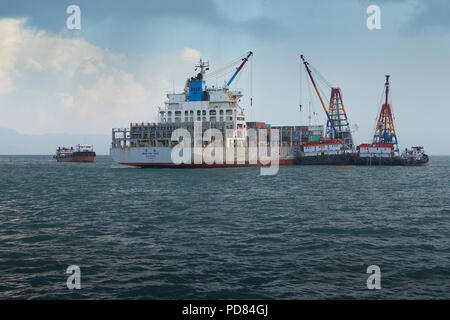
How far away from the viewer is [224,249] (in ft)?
58.0

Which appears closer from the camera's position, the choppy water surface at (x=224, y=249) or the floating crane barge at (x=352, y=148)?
the choppy water surface at (x=224, y=249)

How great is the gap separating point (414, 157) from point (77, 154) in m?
133

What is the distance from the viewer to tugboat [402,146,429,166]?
113m

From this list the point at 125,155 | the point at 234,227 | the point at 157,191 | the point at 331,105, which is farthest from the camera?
the point at 331,105

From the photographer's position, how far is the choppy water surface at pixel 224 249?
1277 cm

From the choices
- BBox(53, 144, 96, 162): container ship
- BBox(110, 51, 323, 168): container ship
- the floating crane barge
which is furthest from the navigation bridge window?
BBox(53, 144, 96, 162): container ship

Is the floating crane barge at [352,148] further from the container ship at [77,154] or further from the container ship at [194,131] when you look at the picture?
the container ship at [77,154]

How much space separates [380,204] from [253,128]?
86.3 metres

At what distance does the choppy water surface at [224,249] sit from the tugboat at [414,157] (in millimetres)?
88408

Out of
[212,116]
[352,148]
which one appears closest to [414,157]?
[352,148]

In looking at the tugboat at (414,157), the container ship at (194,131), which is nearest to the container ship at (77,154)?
the container ship at (194,131)

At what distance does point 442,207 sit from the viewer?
32.2m
